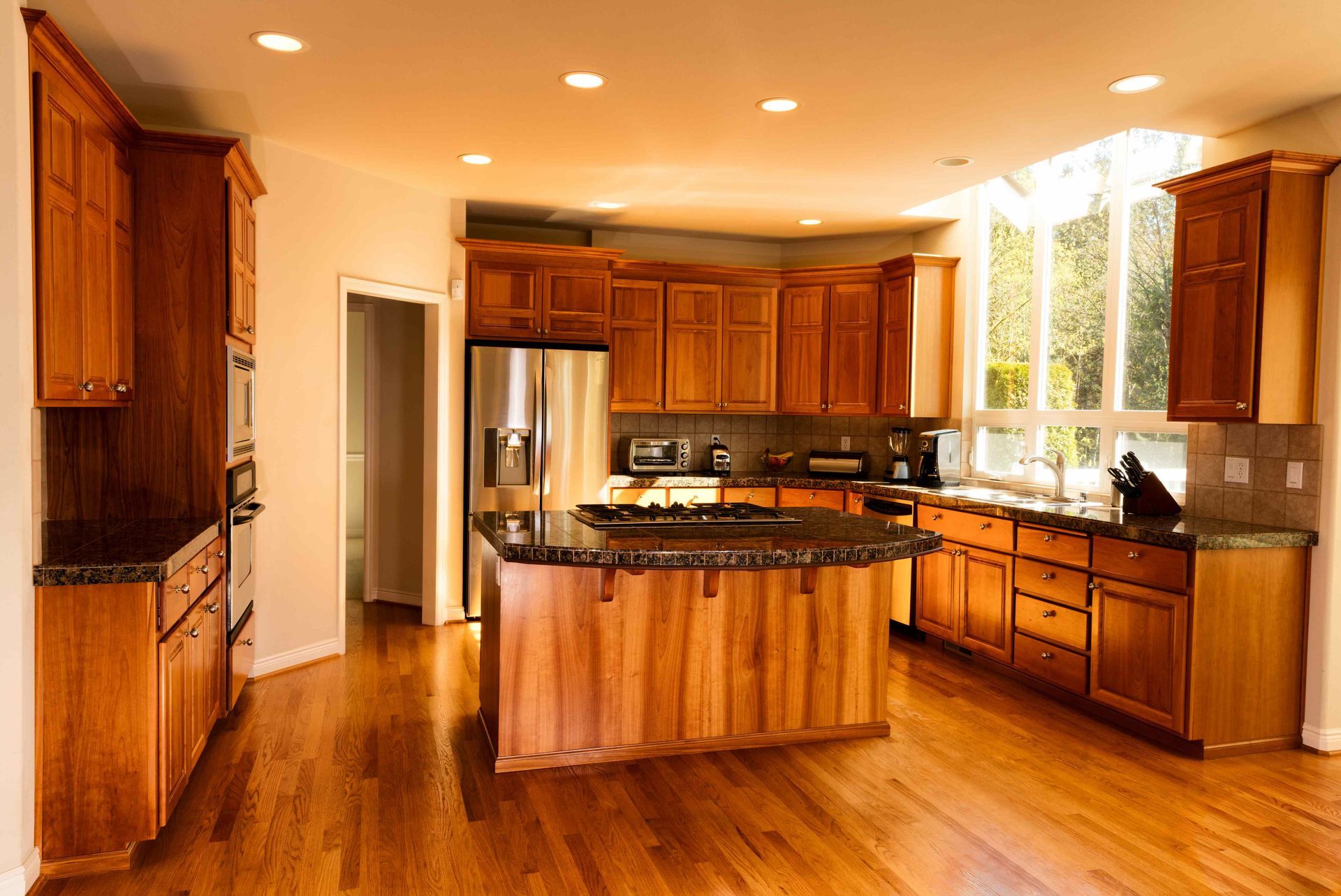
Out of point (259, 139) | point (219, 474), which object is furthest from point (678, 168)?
point (219, 474)

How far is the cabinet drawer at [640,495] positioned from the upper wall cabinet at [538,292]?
1.01 meters

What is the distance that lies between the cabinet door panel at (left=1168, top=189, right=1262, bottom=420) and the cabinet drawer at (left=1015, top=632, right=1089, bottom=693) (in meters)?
1.17

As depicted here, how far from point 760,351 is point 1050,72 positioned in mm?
3358

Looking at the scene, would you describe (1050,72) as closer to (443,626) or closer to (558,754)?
(558,754)

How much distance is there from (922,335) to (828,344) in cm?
70

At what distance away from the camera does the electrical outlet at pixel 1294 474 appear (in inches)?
144

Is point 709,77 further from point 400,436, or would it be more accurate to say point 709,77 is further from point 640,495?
point 400,436

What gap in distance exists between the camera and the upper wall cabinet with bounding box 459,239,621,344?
5.71 meters

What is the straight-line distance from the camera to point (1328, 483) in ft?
11.6

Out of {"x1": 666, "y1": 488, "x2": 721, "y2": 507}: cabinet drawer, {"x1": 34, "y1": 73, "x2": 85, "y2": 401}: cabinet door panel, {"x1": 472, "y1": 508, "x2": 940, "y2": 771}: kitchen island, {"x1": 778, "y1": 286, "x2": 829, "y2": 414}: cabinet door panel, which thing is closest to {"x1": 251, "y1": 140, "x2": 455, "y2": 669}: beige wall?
{"x1": 472, "y1": 508, "x2": 940, "y2": 771}: kitchen island

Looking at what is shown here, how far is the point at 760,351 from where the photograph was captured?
6477 millimetres

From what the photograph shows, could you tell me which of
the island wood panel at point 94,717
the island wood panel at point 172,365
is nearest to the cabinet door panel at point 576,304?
the island wood panel at point 172,365

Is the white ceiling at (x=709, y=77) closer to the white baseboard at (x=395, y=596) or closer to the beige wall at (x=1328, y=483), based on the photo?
the beige wall at (x=1328, y=483)

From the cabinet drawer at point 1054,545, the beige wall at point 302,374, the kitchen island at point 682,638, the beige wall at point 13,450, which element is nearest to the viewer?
the beige wall at point 13,450
